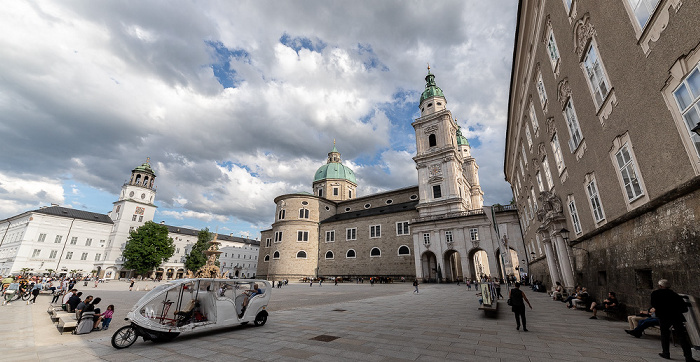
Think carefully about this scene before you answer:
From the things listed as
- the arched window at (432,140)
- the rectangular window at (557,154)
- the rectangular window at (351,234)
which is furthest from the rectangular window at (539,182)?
the rectangular window at (351,234)

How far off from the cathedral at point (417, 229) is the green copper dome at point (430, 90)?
0.17 metres

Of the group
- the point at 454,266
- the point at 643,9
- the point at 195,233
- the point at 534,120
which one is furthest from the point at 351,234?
the point at 195,233

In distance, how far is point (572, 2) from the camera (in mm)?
8961

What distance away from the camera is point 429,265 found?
124ft

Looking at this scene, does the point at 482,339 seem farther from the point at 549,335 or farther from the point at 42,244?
the point at 42,244

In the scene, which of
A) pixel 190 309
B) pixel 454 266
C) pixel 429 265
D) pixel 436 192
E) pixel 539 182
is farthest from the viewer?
pixel 454 266

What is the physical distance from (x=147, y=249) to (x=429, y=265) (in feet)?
165

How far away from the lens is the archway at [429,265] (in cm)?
3656

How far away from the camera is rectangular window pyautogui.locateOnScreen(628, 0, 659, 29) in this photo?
5.57m

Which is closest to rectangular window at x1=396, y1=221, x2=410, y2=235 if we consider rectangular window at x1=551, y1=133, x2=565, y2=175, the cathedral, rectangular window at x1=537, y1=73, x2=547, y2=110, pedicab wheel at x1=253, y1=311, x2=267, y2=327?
the cathedral

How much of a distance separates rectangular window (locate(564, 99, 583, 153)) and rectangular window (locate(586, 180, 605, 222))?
1.76 metres

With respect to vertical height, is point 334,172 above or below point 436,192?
above

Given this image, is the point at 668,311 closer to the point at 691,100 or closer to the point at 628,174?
the point at 691,100

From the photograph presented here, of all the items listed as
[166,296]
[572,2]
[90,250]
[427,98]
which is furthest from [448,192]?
[90,250]
